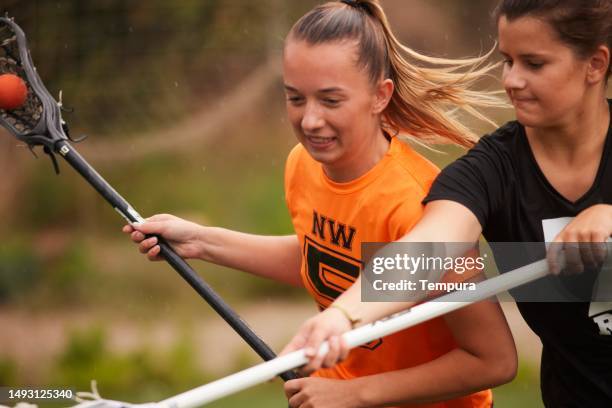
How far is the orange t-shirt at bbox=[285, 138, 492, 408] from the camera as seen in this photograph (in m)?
2.42

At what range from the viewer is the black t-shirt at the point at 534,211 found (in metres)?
2.25

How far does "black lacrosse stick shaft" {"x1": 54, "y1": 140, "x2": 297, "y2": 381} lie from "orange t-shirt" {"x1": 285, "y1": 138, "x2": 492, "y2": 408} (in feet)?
0.60

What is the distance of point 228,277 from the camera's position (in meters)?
6.19

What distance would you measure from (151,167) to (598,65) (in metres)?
4.38

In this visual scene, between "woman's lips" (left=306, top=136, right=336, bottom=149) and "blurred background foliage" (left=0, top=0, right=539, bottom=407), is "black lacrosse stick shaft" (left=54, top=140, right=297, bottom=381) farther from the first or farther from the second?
"blurred background foliage" (left=0, top=0, right=539, bottom=407)

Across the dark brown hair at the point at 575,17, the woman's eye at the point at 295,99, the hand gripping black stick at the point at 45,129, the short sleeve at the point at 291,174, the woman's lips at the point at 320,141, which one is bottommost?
the dark brown hair at the point at 575,17

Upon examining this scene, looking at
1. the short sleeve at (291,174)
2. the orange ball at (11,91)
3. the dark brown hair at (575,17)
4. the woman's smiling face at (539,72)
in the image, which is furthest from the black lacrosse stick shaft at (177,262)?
the dark brown hair at (575,17)

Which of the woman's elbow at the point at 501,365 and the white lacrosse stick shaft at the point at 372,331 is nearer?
the white lacrosse stick shaft at the point at 372,331

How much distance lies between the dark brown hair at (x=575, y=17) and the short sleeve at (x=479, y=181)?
0.87 feet

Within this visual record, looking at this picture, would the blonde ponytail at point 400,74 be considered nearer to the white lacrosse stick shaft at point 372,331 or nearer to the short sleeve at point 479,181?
the short sleeve at point 479,181

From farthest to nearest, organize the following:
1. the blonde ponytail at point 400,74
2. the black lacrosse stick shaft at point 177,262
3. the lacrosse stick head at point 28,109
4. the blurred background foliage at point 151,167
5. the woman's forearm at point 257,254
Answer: the blurred background foliage at point 151,167 < the woman's forearm at point 257,254 < the lacrosse stick head at point 28,109 < the black lacrosse stick shaft at point 177,262 < the blonde ponytail at point 400,74

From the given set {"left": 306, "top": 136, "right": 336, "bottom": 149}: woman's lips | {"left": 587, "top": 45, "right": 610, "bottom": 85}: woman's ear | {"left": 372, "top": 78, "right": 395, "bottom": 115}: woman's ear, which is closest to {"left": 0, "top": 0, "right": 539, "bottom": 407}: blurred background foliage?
{"left": 372, "top": 78, "right": 395, "bottom": 115}: woman's ear

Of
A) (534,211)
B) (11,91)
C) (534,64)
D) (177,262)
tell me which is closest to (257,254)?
(177,262)

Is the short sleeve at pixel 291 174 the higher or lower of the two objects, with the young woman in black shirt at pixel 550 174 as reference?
higher
